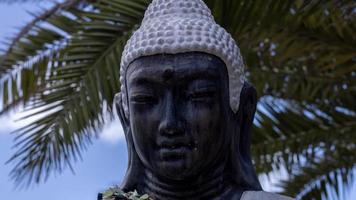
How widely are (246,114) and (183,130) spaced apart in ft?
1.86

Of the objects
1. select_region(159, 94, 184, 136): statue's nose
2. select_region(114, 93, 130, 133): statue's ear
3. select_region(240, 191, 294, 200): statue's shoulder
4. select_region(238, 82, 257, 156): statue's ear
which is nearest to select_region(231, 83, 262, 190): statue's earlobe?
select_region(238, 82, 257, 156): statue's ear

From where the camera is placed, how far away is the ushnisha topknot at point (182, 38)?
5113 mm

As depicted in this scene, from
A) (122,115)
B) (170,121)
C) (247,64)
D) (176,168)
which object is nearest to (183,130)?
(170,121)

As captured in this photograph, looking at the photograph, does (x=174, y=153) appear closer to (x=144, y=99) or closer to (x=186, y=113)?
(x=186, y=113)

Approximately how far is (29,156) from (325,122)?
10.7 ft

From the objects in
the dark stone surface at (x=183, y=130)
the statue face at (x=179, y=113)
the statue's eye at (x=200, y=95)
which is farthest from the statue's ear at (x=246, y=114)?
the statue's eye at (x=200, y=95)

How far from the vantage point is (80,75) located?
8883 millimetres

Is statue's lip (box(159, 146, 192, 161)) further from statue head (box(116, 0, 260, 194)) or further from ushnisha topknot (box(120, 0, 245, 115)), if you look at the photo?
ushnisha topknot (box(120, 0, 245, 115))

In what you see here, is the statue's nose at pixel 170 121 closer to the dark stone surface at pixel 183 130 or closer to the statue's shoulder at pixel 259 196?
the dark stone surface at pixel 183 130

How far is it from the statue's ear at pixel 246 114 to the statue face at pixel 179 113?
0.24 meters

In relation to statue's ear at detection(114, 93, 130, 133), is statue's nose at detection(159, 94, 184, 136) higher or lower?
higher

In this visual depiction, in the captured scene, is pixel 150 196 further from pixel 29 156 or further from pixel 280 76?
pixel 280 76

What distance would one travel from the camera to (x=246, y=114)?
5.39 meters

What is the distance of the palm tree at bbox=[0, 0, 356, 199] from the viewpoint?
28.0 ft
